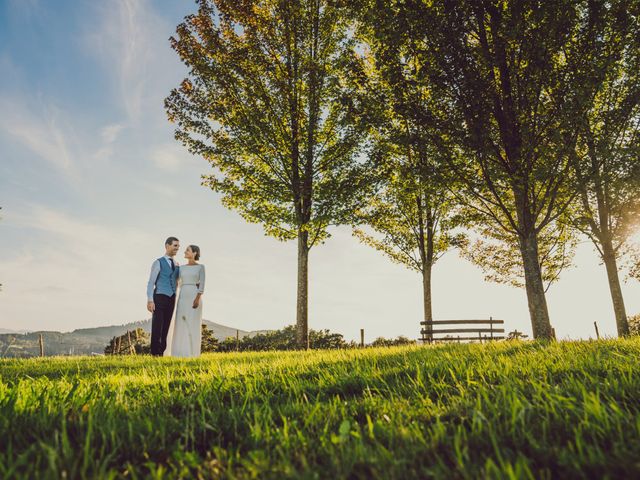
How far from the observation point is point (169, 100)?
1320cm

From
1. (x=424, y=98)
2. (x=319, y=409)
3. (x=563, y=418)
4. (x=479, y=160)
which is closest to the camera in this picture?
(x=563, y=418)

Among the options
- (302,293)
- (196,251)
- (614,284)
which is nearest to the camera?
(196,251)

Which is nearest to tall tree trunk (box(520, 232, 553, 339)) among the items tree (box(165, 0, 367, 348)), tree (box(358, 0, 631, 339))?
tree (box(358, 0, 631, 339))

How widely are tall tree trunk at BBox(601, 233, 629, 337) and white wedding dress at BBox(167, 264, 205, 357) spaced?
47.3ft

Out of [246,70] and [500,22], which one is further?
[246,70]

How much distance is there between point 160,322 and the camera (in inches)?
316

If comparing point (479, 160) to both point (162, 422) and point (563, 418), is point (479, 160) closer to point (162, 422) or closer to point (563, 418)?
point (563, 418)

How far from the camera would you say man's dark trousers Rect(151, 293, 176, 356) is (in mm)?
8031

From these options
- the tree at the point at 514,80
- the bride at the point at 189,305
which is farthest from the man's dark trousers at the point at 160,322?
the tree at the point at 514,80

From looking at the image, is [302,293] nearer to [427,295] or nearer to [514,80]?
[427,295]

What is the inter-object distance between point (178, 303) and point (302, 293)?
16.7 feet

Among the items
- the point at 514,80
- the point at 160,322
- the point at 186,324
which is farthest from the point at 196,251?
the point at 514,80

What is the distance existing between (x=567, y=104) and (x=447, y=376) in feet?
22.3

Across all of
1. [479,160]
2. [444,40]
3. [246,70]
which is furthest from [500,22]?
[246,70]
